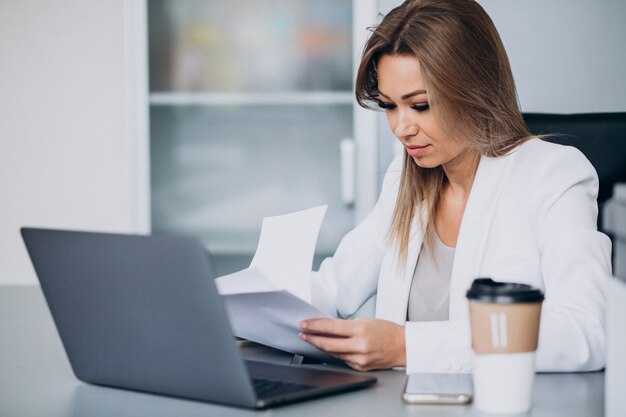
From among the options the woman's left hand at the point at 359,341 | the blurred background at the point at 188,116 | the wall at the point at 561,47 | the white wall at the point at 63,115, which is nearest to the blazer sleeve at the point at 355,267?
the woman's left hand at the point at 359,341

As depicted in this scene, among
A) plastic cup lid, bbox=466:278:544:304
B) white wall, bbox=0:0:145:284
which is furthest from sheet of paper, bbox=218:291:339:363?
white wall, bbox=0:0:145:284

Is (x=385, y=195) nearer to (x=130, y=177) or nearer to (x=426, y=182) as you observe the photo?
(x=426, y=182)

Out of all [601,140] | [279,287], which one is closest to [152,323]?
[279,287]

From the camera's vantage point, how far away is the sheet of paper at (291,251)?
1.22 metres

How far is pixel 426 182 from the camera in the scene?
179 centimetres

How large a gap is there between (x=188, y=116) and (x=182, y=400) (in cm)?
219

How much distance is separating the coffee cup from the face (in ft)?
2.30

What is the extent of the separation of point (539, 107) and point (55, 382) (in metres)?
2.01

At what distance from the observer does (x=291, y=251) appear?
1.25 m

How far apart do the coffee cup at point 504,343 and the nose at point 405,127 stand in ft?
2.30

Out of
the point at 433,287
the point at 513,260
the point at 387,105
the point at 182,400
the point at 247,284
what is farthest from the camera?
the point at 433,287

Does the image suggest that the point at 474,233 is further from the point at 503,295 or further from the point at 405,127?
the point at 503,295

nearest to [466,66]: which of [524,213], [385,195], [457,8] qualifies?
[457,8]

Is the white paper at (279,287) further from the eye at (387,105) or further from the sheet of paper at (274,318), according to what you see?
the eye at (387,105)
